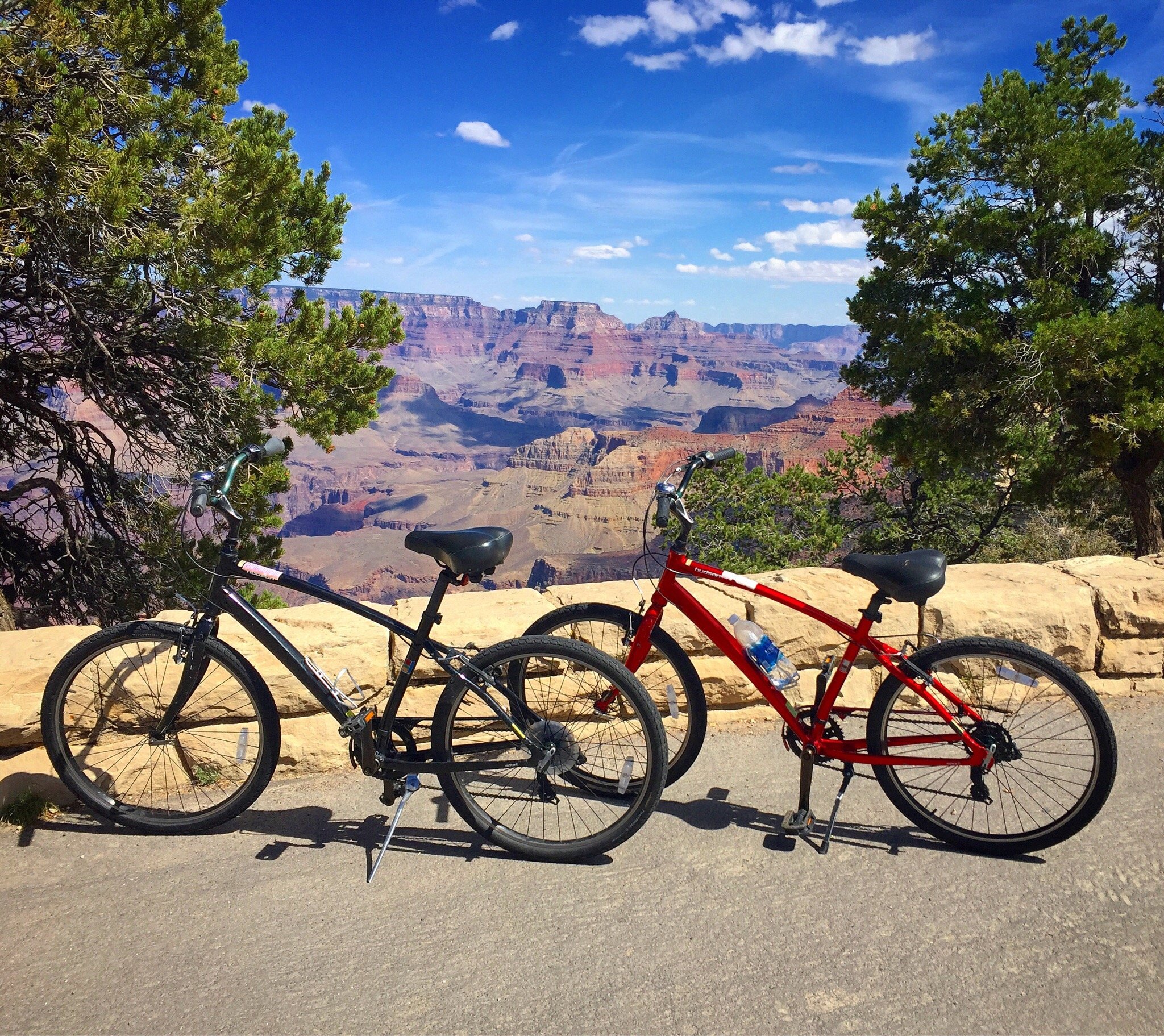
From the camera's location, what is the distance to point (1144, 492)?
11.9 metres

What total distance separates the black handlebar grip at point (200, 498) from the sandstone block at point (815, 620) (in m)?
2.37

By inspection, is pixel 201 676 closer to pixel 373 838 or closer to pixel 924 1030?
pixel 373 838

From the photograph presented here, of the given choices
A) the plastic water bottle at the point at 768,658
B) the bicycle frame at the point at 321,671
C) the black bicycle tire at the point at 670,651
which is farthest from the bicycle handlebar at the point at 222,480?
the plastic water bottle at the point at 768,658

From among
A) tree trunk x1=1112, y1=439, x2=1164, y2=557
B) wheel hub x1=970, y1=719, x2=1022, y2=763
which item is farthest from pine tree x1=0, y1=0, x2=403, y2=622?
tree trunk x1=1112, y1=439, x2=1164, y2=557

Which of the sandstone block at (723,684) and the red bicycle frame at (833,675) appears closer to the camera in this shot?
the red bicycle frame at (833,675)

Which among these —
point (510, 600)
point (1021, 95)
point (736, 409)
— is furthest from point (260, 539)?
point (736, 409)

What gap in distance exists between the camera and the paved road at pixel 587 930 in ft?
6.75

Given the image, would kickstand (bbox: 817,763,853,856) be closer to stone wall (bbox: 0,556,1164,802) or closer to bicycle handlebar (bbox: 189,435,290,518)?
stone wall (bbox: 0,556,1164,802)

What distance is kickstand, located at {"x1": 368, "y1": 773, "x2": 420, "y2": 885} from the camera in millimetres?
2684

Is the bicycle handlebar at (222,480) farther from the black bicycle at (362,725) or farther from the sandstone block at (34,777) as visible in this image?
the sandstone block at (34,777)

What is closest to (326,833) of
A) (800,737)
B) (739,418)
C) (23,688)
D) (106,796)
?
(106,796)

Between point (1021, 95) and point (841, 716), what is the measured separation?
13.2m

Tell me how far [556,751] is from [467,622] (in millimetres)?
825

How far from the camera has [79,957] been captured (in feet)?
7.47
